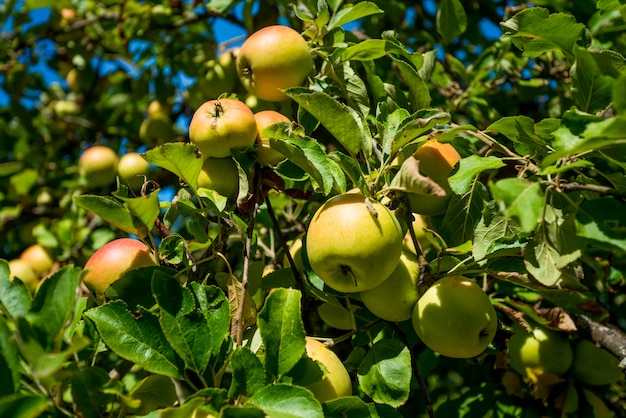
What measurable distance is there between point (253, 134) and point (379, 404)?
2.08ft

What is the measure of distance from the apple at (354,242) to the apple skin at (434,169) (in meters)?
0.18

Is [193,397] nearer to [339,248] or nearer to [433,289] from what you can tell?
[339,248]

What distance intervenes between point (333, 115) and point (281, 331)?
1.38 feet

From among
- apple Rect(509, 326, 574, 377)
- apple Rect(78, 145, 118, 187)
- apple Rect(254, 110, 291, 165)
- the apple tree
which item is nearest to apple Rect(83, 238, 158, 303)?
the apple tree

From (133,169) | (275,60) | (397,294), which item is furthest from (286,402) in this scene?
(133,169)

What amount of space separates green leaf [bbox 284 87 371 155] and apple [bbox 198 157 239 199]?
297mm

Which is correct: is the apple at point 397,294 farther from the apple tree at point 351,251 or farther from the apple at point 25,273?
the apple at point 25,273

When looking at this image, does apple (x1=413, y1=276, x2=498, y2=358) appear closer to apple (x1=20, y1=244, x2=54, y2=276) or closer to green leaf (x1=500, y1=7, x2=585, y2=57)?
green leaf (x1=500, y1=7, x2=585, y2=57)

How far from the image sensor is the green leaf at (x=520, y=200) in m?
0.85

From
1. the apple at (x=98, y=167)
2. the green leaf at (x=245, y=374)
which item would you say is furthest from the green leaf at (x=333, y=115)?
the apple at (x=98, y=167)

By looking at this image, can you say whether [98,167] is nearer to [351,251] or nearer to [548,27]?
[351,251]

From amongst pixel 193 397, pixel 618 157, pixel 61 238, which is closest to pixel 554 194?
pixel 618 157

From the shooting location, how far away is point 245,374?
0.91m

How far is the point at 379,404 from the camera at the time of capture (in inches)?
41.4
